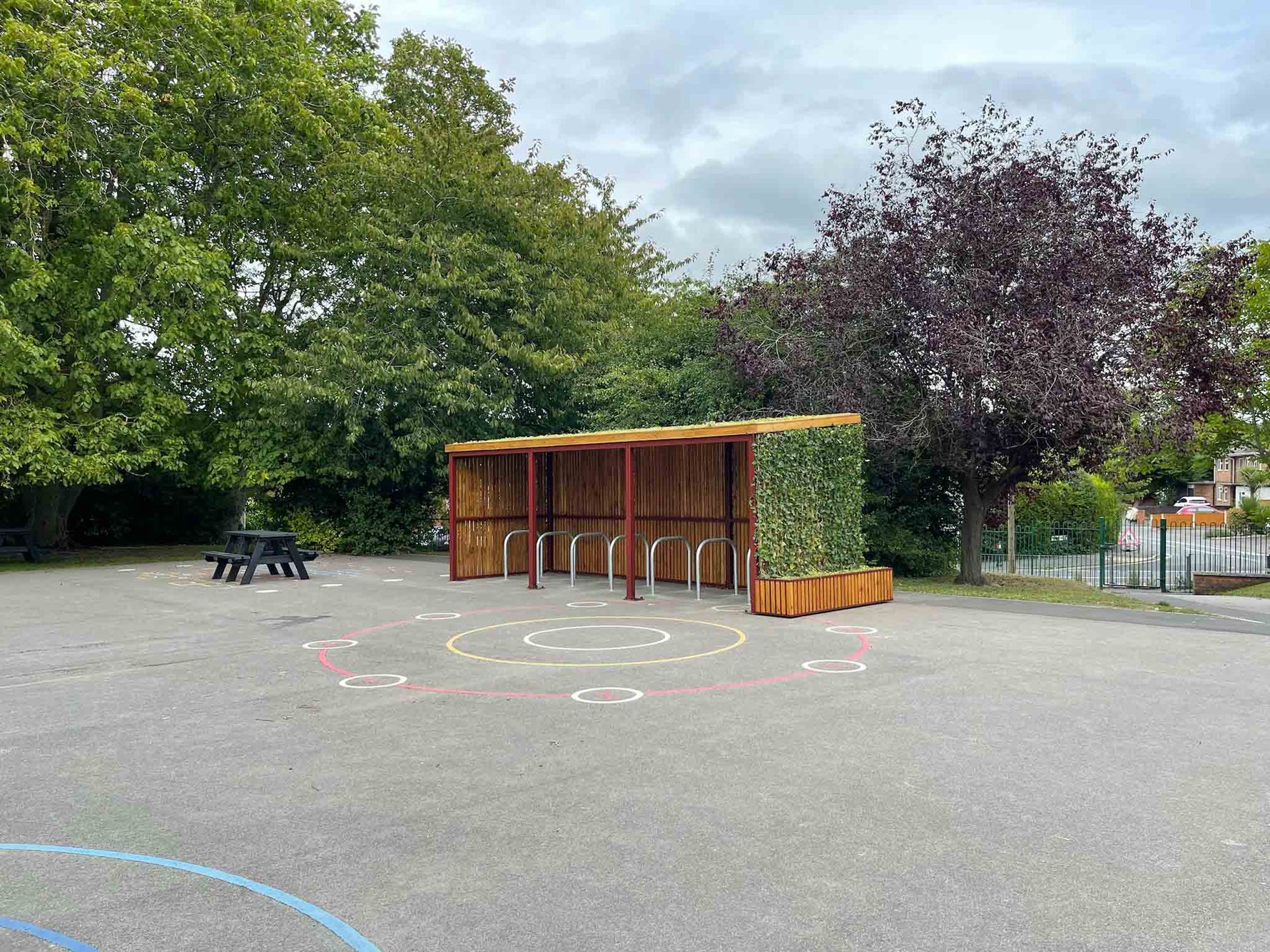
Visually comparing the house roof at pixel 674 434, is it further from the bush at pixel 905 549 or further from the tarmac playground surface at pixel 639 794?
the bush at pixel 905 549

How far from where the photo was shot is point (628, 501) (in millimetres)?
12812

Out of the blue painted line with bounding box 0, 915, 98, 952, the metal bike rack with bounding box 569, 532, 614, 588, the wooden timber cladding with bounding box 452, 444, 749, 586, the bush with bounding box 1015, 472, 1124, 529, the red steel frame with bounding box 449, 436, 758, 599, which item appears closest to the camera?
the blue painted line with bounding box 0, 915, 98, 952

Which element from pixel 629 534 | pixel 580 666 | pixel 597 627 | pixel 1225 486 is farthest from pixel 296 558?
pixel 1225 486

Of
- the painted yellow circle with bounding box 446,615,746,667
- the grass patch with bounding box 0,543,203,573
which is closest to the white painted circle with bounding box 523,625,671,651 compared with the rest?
the painted yellow circle with bounding box 446,615,746,667

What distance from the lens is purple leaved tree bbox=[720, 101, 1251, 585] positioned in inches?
550

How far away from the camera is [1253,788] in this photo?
4.66 meters

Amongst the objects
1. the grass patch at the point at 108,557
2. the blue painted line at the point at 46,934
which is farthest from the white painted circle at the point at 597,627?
the grass patch at the point at 108,557

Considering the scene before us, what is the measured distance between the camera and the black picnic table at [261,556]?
1529cm

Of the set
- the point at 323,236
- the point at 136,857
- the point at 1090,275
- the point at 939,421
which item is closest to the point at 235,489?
the point at 323,236

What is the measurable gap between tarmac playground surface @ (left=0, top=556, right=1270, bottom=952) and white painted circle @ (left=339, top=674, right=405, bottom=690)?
4 cm

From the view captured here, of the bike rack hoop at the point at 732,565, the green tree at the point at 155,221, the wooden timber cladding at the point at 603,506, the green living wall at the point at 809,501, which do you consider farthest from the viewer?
the green tree at the point at 155,221

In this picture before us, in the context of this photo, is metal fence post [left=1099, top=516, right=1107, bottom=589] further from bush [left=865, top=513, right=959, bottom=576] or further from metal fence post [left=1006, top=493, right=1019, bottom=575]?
bush [left=865, top=513, right=959, bottom=576]

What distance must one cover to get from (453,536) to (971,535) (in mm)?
8845

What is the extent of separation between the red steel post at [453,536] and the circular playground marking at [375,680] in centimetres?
797
